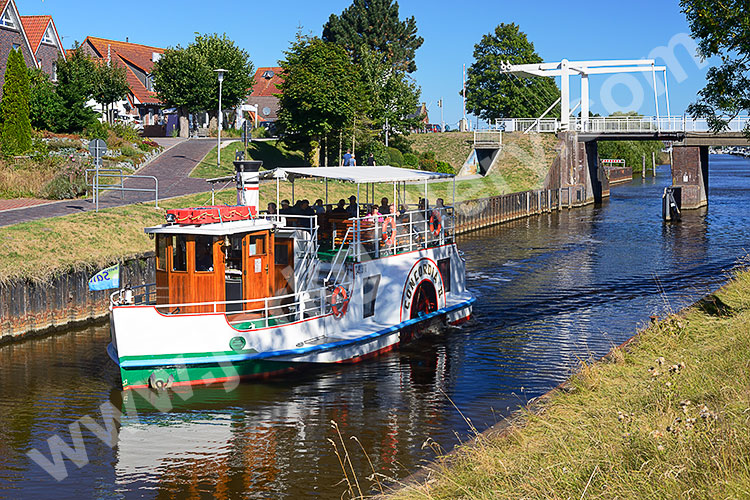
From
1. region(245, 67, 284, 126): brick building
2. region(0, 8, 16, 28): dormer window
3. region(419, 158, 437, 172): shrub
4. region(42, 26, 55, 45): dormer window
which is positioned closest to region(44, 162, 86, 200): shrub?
region(0, 8, 16, 28): dormer window

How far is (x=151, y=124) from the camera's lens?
301 ft

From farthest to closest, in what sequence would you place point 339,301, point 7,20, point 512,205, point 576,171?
point 576,171
point 512,205
point 7,20
point 339,301

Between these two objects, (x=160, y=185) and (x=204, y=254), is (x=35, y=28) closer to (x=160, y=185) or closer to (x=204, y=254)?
(x=160, y=185)

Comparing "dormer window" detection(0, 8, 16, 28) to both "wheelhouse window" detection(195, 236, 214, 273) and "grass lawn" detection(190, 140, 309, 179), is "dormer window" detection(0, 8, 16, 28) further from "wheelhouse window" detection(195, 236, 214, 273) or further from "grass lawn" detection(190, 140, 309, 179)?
"wheelhouse window" detection(195, 236, 214, 273)

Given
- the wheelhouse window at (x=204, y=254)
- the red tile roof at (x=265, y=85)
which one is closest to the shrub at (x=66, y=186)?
A: the wheelhouse window at (x=204, y=254)

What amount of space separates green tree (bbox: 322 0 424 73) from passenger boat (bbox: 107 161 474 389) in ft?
265

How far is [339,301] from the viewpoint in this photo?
21.8 m

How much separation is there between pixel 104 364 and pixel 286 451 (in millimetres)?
8490

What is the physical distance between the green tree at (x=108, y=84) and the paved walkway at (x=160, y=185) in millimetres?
10170

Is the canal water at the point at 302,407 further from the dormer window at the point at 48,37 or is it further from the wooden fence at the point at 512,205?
the dormer window at the point at 48,37

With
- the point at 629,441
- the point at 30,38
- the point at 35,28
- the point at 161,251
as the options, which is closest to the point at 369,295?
the point at 161,251

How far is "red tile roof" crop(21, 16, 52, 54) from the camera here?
69.8 metres

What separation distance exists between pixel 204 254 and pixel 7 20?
53.6 meters

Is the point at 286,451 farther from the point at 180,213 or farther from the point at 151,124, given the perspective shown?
the point at 151,124
